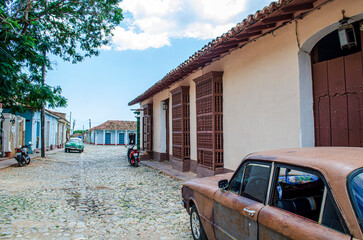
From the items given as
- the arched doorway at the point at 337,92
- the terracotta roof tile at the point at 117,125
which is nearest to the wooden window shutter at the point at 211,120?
the arched doorway at the point at 337,92

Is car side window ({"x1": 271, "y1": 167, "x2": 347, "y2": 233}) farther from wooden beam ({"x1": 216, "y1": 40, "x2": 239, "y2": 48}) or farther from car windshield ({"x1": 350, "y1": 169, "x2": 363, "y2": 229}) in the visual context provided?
wooden beam ({"x1": 216, "y1": 40, "x2": 239, "y2": 48})

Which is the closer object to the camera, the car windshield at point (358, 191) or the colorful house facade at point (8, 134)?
the car windshield at point (358, 191)

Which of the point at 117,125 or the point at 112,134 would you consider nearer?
the point at 112,134

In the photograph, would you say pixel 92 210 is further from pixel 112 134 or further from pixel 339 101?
pixel 112 134

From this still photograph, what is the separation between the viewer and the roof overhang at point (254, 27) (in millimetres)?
4453

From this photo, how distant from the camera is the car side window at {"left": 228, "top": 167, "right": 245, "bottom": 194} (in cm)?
281

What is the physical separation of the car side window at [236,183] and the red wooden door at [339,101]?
2401 millimetres

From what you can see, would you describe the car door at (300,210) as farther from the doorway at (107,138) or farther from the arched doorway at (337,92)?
the doorway at (107,138)

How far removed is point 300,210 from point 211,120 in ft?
19.2

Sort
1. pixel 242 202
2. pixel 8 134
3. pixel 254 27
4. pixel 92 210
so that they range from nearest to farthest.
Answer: pixel 242 202, pixel 254 27, pixel 92 210, pixel 8 134

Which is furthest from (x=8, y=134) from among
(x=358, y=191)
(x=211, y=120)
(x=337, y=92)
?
(x=358, y=191)

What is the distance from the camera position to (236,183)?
2.85 m

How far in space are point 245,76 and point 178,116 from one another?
4.92 metres

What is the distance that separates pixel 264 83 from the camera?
19.2 feet
